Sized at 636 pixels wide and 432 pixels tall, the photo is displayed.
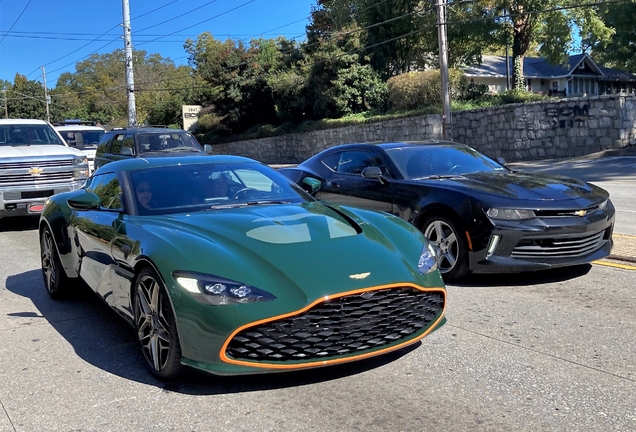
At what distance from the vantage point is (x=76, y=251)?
226 inches

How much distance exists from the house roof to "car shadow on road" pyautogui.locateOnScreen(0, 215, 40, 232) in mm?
41250

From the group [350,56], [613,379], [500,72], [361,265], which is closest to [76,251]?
[361,265]

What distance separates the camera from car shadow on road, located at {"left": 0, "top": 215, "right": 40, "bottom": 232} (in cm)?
1218

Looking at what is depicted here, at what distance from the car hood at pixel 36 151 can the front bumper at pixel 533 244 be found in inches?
348

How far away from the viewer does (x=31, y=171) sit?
1166 cm

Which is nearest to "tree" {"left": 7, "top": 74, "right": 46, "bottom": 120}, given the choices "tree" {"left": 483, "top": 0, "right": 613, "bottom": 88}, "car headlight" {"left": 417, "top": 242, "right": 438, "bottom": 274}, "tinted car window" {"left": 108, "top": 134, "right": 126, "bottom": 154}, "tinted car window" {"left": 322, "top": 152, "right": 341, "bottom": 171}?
"tree" {"left": 483, "top": 0, "right": 613, "bottom": 88}

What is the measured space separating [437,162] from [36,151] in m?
8.06

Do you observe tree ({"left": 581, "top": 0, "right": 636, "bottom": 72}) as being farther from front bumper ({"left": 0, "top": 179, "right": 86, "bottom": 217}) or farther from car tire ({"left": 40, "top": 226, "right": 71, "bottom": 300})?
car tire ({"left": 40, "top": 226, "right": 71, "bottom": 300})

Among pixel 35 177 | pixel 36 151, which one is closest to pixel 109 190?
pixel 35 177

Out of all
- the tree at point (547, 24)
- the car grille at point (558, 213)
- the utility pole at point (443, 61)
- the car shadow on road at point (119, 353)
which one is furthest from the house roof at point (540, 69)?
the car shadow on road at point (119, 353)

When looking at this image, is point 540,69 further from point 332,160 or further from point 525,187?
point 525,187

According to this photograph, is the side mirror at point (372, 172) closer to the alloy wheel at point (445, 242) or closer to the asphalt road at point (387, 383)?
the alloy wheel at point (445, 242)

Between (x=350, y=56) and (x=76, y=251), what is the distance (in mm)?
31812

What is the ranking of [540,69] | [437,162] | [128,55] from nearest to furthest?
[437,162] → [128,55] → [540,69]
